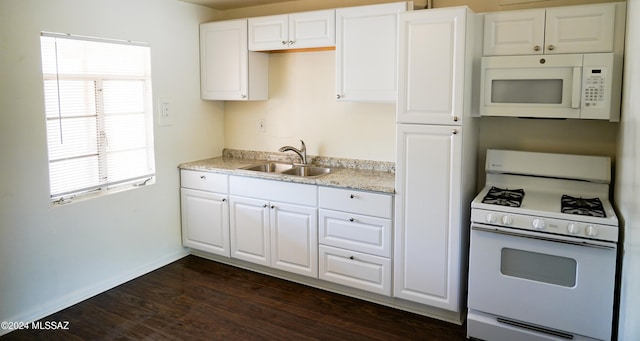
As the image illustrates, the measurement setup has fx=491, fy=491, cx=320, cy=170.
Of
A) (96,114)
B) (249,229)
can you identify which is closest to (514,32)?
(249,229)

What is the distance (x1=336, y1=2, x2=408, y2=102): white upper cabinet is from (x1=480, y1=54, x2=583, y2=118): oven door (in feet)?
1.94

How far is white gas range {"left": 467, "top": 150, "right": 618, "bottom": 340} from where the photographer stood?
2.51 metres

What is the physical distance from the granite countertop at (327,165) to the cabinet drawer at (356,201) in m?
0.04

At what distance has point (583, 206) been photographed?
8.88 feet

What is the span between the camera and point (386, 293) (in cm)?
329

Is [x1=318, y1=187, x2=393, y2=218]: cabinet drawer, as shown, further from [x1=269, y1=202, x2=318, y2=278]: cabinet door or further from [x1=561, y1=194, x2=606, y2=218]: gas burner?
[x1=561, y1=194, x2=606, y2=218]: gas burner

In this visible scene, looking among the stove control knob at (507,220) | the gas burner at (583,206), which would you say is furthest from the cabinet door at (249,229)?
the gas burner at (583,206)

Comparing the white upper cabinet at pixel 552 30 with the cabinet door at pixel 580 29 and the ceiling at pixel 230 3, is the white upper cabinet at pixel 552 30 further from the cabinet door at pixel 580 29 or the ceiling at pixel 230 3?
the ceiling at pixel 230 3

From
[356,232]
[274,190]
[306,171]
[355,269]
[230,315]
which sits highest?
[306,171]

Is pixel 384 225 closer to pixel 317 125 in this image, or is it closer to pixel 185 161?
pixel 317 125

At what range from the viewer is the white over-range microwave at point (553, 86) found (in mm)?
2668

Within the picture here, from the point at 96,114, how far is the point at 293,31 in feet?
5.10

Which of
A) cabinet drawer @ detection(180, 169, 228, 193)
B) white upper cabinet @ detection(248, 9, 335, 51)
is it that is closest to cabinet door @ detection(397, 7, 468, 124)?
white upper cabinet @ detection(248, 9, 335, 51)

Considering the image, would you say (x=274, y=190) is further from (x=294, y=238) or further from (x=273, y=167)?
(x=273, y=167)
